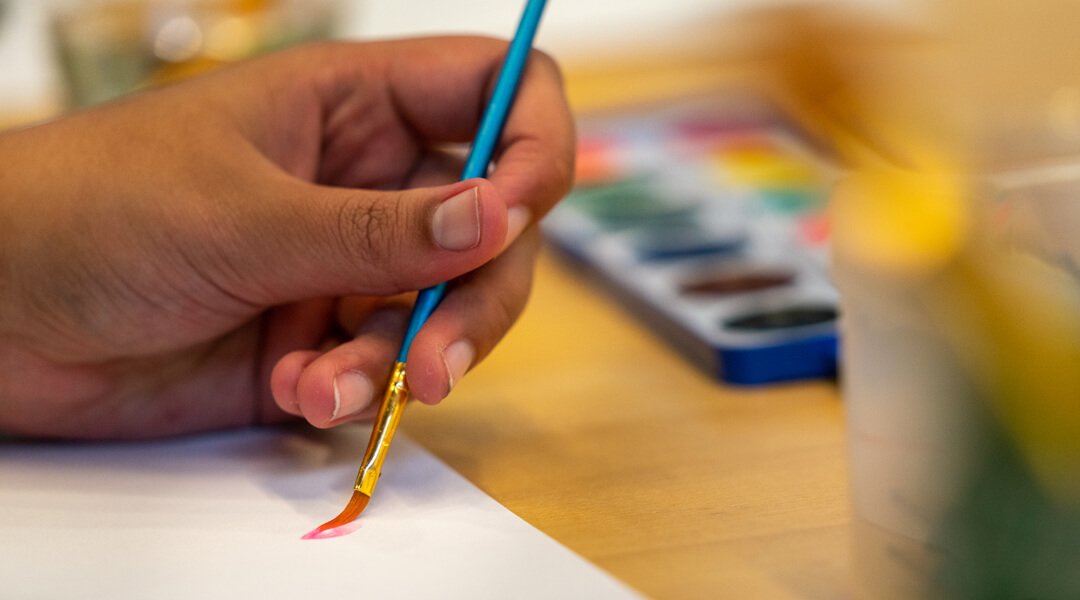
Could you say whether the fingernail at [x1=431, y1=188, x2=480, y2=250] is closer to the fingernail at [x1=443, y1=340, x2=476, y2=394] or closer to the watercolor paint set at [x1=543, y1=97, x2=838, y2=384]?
the fingernail at [x1=443, y1=340, x2=476, y2=394]

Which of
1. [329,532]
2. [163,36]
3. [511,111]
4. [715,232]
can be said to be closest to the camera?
[329,532]

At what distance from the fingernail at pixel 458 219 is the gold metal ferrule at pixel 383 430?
54 millimetres

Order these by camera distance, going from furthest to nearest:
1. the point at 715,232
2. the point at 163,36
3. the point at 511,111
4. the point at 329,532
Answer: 1. the point at 163,36
2. the point at 715,232
3. the point at 511,111
4. the point at 329,532

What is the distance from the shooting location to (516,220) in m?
0.42

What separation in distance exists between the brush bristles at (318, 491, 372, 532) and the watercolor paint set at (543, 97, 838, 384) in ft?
0.65

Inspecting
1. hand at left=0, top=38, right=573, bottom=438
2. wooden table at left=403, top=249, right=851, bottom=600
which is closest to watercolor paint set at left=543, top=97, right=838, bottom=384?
wooden table at left=403, top=249, right=851, bottom=600

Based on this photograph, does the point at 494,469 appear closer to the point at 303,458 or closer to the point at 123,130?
the point at 303,458

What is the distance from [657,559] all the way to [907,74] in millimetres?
893

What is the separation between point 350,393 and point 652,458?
121 mm

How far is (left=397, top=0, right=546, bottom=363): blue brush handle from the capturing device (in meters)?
0.41

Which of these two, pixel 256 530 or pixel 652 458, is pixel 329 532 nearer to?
pixel 256 530

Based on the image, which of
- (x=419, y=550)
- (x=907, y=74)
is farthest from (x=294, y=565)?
(x=907, y=74)

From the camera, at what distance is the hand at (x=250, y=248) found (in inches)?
15.0

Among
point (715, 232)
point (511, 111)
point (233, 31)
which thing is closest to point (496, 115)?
point (511, 111)
